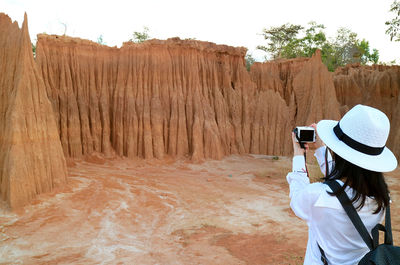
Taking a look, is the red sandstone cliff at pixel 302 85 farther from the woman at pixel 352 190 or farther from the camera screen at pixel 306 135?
the woman at pixel 352 190

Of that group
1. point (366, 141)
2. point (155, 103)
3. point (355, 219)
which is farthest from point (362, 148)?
point (155, 103)

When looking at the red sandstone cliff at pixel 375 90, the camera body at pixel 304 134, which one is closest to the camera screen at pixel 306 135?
the camera body at pixel 304 134

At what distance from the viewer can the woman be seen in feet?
6.03

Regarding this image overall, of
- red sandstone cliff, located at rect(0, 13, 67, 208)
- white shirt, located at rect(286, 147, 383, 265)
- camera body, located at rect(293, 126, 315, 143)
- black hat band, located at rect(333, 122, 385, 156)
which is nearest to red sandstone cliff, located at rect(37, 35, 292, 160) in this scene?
red sandstone cliff, located at rect(0, 13, 67, 208)

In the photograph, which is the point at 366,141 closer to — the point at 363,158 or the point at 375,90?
the point at 363,158

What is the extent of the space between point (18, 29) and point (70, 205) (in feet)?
17.7

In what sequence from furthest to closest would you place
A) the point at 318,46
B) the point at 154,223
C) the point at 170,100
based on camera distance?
1. the point at 318,46
2. the point at 170,100
3. the point at 154,223

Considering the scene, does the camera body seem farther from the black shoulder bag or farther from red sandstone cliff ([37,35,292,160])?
red sandstone cliff ([37,35,292,160])

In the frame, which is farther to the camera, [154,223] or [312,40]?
[312,40]

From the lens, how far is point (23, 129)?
26.6ft

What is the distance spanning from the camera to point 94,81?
1538 cm

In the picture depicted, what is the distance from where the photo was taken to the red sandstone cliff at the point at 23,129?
773 cm

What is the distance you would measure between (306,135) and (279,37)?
105ft

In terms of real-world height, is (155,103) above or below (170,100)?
below
